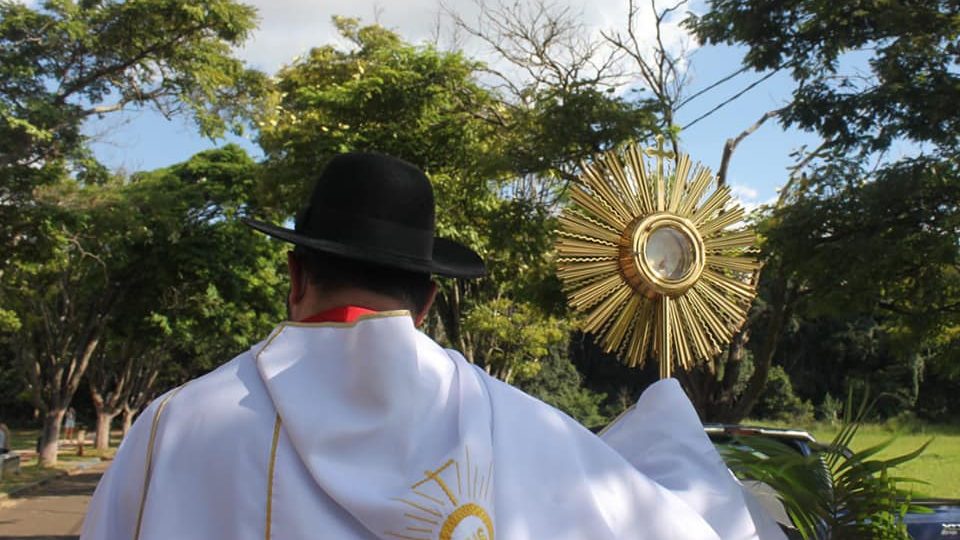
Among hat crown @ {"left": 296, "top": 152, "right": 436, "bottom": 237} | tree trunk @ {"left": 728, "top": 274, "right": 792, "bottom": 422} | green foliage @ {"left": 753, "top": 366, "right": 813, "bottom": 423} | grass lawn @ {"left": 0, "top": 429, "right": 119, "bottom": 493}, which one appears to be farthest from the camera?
green foliage @ {"left": 753, "top": 366, "right": 813, "bottom": 423}

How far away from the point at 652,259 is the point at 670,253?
67 mm

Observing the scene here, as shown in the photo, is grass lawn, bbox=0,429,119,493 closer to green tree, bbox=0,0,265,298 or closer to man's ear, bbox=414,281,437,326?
green tree, bbox=0,0,265,298

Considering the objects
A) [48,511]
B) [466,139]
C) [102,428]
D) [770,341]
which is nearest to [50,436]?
[102,428]

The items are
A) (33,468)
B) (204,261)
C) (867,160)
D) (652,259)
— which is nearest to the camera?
(652,259)

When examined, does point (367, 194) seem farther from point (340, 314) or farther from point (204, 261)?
point (204, 261)

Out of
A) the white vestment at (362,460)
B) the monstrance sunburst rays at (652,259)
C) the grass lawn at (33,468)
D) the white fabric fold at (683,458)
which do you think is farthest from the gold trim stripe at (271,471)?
the grass lawn at (33,468)

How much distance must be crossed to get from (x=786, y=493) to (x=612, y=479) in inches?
29.8

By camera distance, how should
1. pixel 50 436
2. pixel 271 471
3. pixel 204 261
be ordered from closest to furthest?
pixel 271 471
pixel 204 261
pixel 50 436

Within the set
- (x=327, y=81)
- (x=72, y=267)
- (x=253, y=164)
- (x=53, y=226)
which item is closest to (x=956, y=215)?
(x=327, y=81)

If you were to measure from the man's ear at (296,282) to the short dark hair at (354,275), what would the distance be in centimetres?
1

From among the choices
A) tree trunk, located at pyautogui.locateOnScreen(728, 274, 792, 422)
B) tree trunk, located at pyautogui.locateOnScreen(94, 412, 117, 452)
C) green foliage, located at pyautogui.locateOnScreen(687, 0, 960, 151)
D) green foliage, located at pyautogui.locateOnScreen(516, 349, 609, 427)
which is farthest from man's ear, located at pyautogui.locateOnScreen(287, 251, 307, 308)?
green foliage, located at pyautogui.locateOnScreen(516, 349, 609, 427)

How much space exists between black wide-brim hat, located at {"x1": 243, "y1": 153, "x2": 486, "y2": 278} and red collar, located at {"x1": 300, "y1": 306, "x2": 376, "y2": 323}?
9 centimetres

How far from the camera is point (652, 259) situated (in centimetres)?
270

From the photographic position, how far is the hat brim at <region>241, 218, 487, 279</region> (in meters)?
1.81
